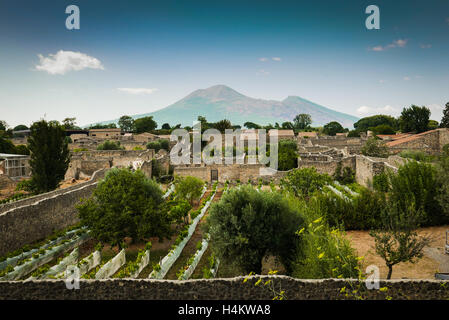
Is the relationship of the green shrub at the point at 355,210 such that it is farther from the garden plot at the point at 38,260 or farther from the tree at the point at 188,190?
the garden plot at the point at 38,260

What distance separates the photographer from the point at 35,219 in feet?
44.1

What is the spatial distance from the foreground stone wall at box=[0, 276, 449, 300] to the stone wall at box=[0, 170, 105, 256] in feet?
19.1

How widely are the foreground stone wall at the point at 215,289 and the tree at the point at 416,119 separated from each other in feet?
234

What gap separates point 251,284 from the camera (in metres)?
6.84

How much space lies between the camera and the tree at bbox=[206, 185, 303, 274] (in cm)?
1043

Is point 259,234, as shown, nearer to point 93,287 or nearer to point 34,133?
point 93,287

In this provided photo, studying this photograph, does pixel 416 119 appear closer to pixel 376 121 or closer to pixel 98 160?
pixel 376 121

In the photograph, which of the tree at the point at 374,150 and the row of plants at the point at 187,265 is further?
the tree at the point at 374,150

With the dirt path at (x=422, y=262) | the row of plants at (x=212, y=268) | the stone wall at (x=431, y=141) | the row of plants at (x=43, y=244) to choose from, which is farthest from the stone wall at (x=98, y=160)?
the stone wall at (x=431, y=141)

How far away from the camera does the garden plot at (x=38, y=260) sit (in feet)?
32.3

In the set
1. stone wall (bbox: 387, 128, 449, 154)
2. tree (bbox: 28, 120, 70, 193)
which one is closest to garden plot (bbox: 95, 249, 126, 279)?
tree (bbox: 28, 120, 70, 193)

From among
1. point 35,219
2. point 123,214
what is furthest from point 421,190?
point 35,219

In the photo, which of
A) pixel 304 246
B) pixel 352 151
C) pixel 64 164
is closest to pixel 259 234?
pixel 304 246

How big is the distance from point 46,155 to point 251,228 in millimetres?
16476
